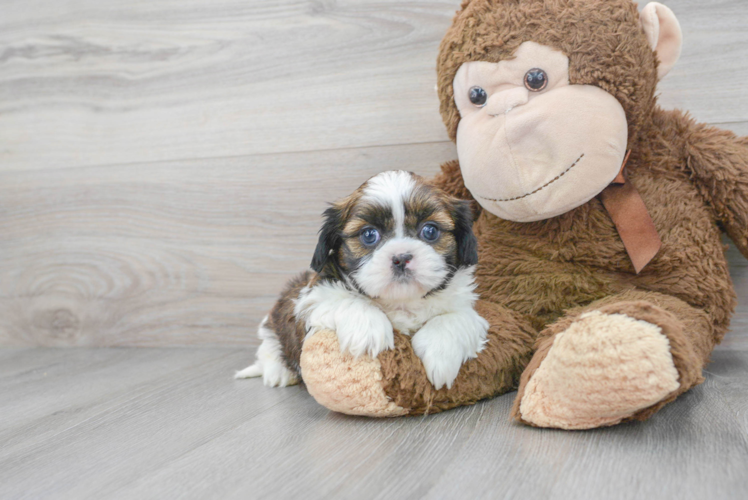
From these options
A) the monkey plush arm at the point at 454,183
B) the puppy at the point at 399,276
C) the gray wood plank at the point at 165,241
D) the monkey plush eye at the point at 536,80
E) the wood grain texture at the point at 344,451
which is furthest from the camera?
the gray wood plank at the point at 165,241

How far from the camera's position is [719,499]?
791mm

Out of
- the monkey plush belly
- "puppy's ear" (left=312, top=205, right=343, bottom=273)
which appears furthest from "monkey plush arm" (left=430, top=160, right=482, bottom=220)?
"puppy's ear" (left=312, top=205, right=343, bottom=273)

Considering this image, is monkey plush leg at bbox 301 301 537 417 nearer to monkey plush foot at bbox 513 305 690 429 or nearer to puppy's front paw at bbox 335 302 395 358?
puppy's front paw at bbox 335 302 395 358

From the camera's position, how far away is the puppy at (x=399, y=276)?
116 cm

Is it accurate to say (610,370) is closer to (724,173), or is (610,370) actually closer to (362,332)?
(362,332)

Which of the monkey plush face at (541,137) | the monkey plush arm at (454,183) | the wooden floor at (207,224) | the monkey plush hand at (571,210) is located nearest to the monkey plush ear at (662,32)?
the monkey plush hand at (571,210)

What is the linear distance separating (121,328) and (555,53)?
1833 mm

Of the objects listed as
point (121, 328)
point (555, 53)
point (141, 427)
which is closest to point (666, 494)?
point (555, 53)

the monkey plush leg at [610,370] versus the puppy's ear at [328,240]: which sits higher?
the puppy's ear at [328,240]

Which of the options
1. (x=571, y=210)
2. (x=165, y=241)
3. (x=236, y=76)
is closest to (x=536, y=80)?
(x=571, y=210)

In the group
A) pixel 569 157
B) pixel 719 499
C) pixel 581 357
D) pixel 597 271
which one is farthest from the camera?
pixel 597 271

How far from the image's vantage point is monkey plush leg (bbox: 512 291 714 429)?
0.94 m

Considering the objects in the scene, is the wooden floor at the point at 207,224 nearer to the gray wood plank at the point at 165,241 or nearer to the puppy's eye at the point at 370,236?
the gray wood plank at the point at 165,241

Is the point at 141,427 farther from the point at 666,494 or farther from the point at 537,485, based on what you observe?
the point at 666,494
